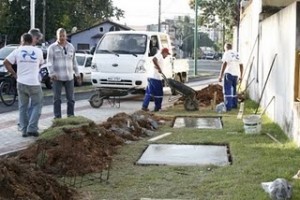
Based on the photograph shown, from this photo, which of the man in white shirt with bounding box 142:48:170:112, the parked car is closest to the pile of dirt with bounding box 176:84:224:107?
the man in white shirt with bounding box 142:48:170:112

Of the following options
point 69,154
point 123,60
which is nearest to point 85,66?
point 123,60

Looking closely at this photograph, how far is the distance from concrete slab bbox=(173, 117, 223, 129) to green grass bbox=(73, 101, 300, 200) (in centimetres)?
197

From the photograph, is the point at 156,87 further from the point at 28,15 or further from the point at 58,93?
the point at 28,15

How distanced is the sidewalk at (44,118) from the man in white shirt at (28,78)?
0.97 ft

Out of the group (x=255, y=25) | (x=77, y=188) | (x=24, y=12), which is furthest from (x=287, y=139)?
(x=24, y=12)

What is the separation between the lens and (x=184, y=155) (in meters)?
9.41

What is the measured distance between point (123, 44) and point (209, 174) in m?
11.9

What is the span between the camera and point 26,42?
1112cm

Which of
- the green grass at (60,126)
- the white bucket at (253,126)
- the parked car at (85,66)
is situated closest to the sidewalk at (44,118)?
the green grass at (60,126)

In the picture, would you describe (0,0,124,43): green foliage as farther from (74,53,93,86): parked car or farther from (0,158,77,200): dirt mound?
(0,158,77,200): dirt mound

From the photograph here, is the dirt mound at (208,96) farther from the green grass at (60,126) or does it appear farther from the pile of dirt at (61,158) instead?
the green grass at (60,126)

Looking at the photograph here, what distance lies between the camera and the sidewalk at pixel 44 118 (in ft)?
33.7

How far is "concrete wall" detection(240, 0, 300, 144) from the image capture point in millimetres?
10928

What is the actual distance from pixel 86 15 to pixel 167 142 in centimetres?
5906
